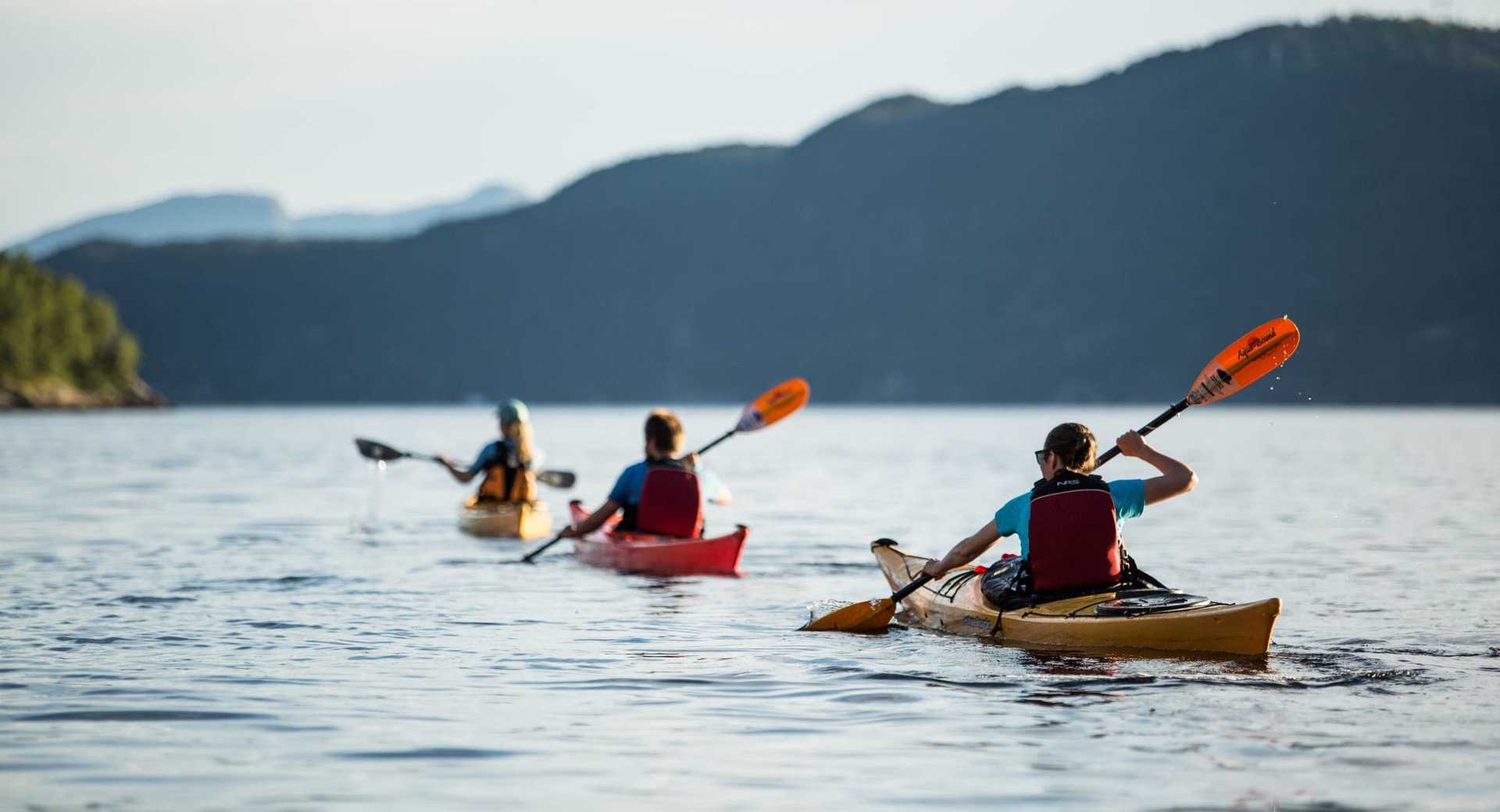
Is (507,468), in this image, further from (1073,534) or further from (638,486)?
(1073,534)

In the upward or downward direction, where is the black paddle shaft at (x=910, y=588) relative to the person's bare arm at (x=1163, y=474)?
downward

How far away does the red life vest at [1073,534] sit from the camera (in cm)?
1085

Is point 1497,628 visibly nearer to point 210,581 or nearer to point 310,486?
point 210,581

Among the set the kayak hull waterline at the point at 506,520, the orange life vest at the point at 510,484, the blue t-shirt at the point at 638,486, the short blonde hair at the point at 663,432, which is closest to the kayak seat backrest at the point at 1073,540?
the short blonde hair at the point at 663,432

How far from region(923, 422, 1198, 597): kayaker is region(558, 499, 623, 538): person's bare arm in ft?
19.1

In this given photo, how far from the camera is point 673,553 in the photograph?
664 inches

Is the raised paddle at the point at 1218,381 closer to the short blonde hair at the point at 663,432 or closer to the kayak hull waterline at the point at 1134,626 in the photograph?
the kayak hull waterline at the point at 1134,626

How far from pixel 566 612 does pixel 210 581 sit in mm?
4340

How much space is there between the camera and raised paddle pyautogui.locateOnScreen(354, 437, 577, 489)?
21.9m

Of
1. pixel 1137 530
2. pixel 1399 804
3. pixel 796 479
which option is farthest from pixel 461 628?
pixel 796 479

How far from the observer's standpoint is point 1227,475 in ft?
133

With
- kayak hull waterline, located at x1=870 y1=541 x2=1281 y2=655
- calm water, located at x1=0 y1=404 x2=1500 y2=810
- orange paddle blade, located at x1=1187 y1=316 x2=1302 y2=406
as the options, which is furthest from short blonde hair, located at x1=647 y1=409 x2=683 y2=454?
orange paddle blade, located at x1=1187 y1=316 x2=1302 y2=406

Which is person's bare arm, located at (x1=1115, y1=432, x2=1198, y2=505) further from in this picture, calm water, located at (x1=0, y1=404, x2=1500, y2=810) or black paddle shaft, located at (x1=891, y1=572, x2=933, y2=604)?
black paddle shaft, located at (x1=891, y1=572, x2=933, y2=604)

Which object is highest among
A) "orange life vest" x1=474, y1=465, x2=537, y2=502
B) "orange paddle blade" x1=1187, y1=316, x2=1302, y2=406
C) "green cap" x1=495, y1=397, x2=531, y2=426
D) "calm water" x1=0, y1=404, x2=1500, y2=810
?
"orange paddle blade" x1=1187, y1=316, x2=1302, y2=406
